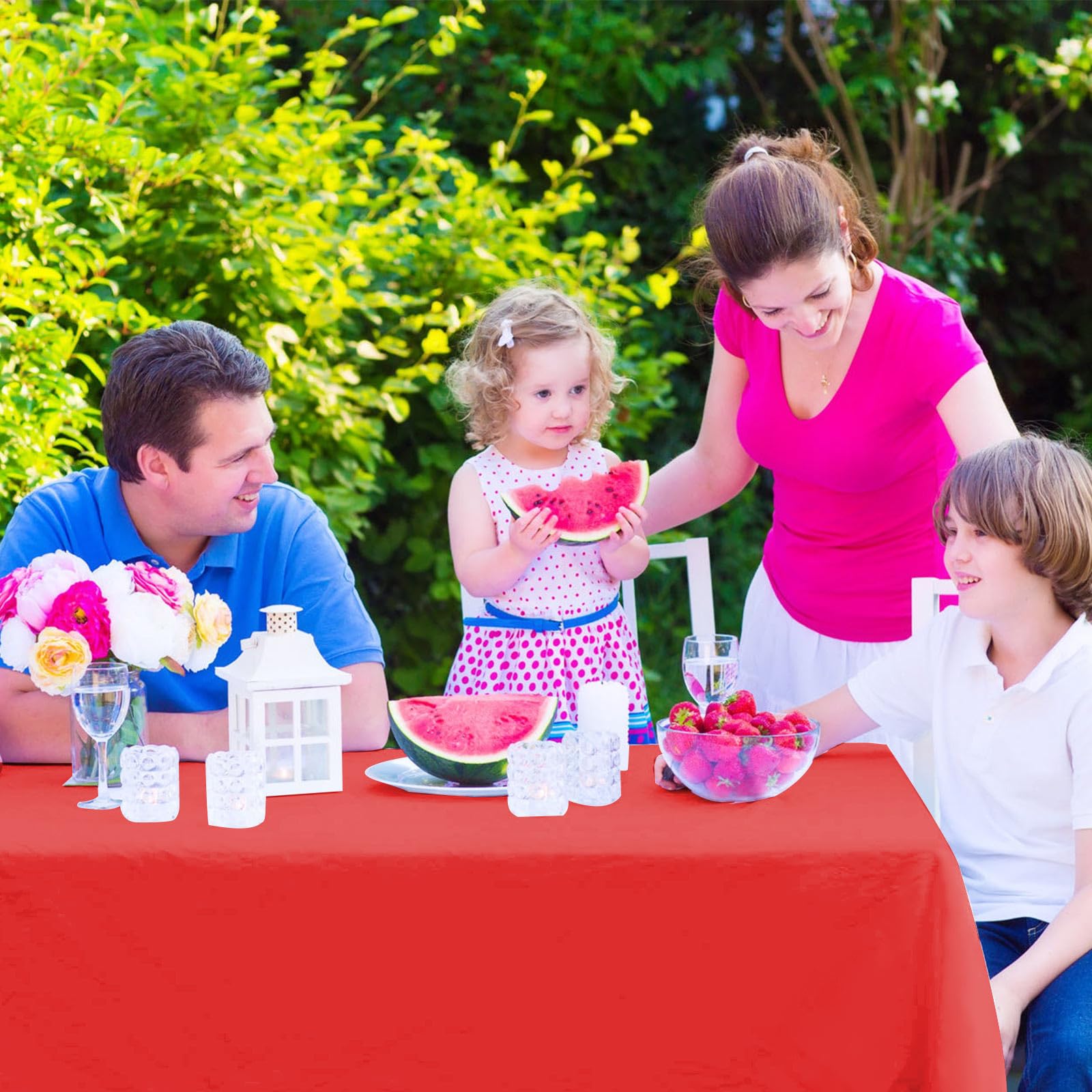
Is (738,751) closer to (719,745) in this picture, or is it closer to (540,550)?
(719,745)

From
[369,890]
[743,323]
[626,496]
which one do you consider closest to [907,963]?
[369,890]

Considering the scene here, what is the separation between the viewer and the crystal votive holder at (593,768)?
2.25 metres

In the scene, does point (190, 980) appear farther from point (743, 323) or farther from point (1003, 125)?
point (1003, 125)

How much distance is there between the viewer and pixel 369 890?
2.01 m

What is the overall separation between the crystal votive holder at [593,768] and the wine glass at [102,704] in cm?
73

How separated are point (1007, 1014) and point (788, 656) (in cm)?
145

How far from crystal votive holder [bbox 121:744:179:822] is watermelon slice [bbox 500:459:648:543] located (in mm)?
1219

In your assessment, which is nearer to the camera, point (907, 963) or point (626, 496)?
point (907, 963)

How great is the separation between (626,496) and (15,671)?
1.40 m

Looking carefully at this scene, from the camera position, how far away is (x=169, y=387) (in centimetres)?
284

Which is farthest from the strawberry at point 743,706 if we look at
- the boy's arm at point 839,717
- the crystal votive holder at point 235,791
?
the crystal votive holder at point 235,791

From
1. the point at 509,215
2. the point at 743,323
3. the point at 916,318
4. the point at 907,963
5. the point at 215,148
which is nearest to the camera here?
the point at 907,963

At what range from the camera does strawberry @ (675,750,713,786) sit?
2.21 metres

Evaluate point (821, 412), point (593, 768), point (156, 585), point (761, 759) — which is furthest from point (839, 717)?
point (156, 585)
